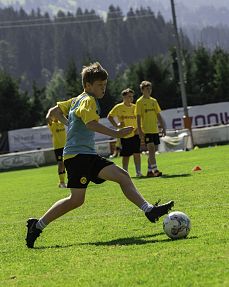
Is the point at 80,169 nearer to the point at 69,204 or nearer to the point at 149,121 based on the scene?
the point at 69,204

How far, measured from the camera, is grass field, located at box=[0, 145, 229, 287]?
4656 millimetres

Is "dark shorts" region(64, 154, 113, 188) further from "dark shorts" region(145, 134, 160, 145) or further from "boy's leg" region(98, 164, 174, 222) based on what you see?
"dark shorts" region(145, 134, 160, 145)

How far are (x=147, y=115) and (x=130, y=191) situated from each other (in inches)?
308

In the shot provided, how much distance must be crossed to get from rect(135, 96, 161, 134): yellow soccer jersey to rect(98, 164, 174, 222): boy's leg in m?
7.76

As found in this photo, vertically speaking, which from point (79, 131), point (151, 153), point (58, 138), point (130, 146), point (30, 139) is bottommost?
point (30, 139)

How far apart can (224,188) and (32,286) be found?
5785mm

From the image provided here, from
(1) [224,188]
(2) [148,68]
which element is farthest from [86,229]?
(2) [148,68]

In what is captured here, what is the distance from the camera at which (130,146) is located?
14.9 meters

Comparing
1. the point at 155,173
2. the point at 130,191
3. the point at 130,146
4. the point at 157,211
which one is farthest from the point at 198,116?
the point at 157,211

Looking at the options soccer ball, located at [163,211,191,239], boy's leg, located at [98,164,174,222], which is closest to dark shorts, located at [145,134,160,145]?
boy's leg, located at [98,164,174,222]

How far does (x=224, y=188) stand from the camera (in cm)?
998

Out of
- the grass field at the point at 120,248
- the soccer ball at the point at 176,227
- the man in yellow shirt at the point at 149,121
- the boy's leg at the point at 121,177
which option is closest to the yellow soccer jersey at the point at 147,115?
the man in yellow shirt at the point at 149,121

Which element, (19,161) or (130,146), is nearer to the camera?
(130,146)

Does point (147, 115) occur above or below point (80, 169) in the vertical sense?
below
